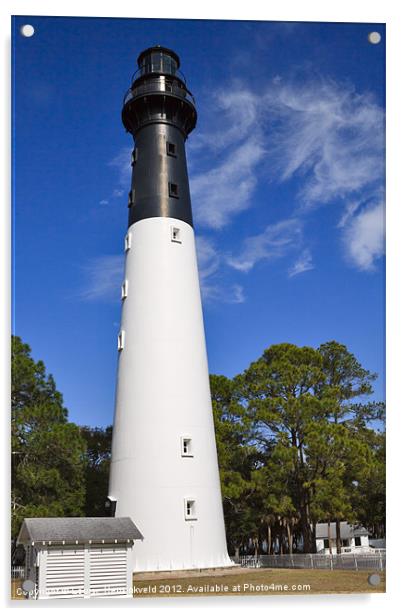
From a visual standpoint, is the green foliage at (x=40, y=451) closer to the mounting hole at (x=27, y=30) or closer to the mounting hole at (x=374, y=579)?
the mounting hole at (x=27, y=30)

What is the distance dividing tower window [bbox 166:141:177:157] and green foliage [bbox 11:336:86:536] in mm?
4850

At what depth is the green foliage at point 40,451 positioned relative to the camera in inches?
537

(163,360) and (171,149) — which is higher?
(171,149)

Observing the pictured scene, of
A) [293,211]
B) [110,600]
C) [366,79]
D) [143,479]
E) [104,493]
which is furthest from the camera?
[104,493]

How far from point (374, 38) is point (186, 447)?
7.46 m

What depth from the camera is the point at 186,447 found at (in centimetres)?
1212

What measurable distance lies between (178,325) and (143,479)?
2912 millimetres

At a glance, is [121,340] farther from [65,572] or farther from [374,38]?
[374,38]

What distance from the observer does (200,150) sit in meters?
13.3

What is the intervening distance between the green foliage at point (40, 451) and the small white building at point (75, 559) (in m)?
3.74

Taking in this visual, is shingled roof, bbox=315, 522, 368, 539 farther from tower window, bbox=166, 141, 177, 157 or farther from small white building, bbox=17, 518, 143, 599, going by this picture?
small white building, bbox=17, 518, 143, 599

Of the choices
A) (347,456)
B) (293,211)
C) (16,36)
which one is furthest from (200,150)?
(347,456)

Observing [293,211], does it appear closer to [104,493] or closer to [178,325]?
[178,325]

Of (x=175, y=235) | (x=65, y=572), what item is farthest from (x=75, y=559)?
(x=175, y=235)
